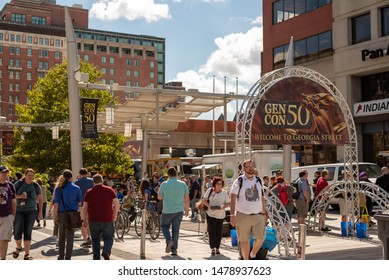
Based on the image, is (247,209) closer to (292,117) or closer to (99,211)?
(99,211)

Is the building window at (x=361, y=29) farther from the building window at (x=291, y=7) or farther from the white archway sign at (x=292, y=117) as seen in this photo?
the white archway sign at (x=292, y=117)

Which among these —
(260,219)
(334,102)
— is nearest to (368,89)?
(334,102)

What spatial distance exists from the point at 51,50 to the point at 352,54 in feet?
334

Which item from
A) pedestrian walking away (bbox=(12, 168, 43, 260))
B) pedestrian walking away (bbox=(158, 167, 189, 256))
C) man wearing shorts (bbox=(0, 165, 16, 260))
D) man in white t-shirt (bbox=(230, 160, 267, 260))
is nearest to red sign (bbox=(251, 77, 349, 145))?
pedestrian walking away (bbox=(158, 167, 189, 256))

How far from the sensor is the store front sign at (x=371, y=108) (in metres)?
36.3

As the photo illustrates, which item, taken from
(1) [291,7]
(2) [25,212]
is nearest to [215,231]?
(2) [25,212]

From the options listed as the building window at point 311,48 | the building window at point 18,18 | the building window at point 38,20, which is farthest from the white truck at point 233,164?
the building window at point 38,20

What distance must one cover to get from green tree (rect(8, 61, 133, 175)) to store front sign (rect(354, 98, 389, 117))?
1925 cm

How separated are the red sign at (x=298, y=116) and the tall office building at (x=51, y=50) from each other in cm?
10404

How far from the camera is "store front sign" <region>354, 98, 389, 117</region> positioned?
1430 inches

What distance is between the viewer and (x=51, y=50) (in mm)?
130875

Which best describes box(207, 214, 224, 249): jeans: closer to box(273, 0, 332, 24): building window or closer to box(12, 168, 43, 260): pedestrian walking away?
box(12, 168, 43, 260): pedestrian walking away

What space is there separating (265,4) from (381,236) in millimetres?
40854

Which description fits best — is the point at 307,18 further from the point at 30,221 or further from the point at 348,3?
the point at 30,221
